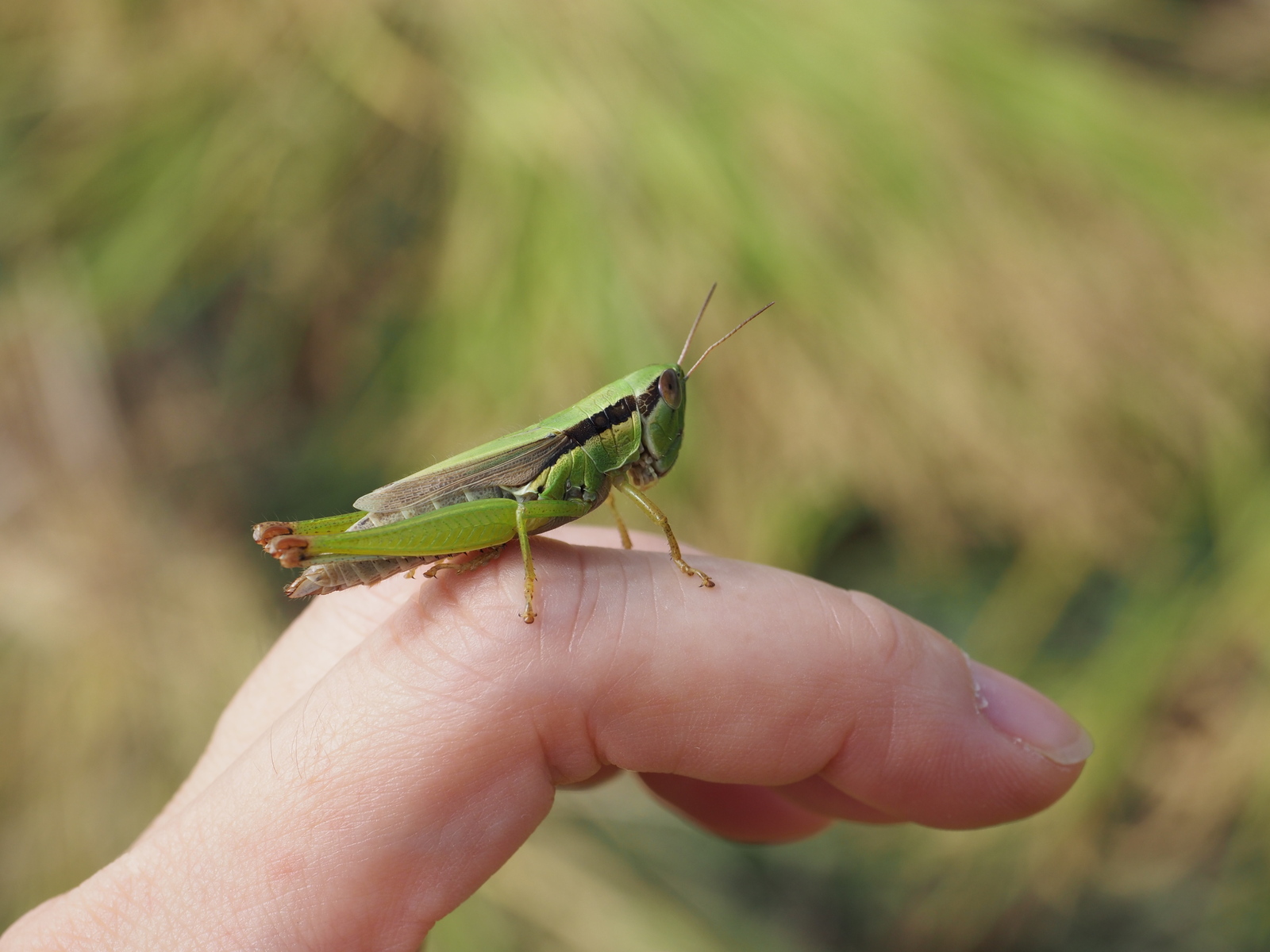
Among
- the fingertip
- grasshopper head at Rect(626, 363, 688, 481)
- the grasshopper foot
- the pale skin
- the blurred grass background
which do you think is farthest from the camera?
the blurred grass background

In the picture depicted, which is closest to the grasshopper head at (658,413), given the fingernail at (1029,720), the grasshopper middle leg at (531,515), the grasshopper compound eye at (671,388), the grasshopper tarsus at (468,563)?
the grasshopper compound eye at (671,388)

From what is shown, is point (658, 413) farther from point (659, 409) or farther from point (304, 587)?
point (304, 587)

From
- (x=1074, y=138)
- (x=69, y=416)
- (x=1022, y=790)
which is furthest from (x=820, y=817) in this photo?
(x=69, y=416)

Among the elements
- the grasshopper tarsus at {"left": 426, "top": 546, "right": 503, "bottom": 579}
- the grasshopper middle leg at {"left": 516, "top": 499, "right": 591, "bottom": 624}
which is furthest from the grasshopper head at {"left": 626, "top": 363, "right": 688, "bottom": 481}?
the grasshopper tarsus at {"left": 426, "top": 546, "right": 503, "bottom": 579}

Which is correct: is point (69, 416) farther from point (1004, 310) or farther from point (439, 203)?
point (1004, 310)

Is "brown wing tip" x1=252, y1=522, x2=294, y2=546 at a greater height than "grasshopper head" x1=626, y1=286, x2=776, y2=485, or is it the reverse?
"grasshopper head" x1=626, y1=286, x2=776, y2=485

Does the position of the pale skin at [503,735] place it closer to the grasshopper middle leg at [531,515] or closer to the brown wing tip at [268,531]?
the grasshopper middle leg at [531,515]

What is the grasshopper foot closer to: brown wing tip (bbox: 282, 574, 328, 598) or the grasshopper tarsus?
the grasshopper tarsus
